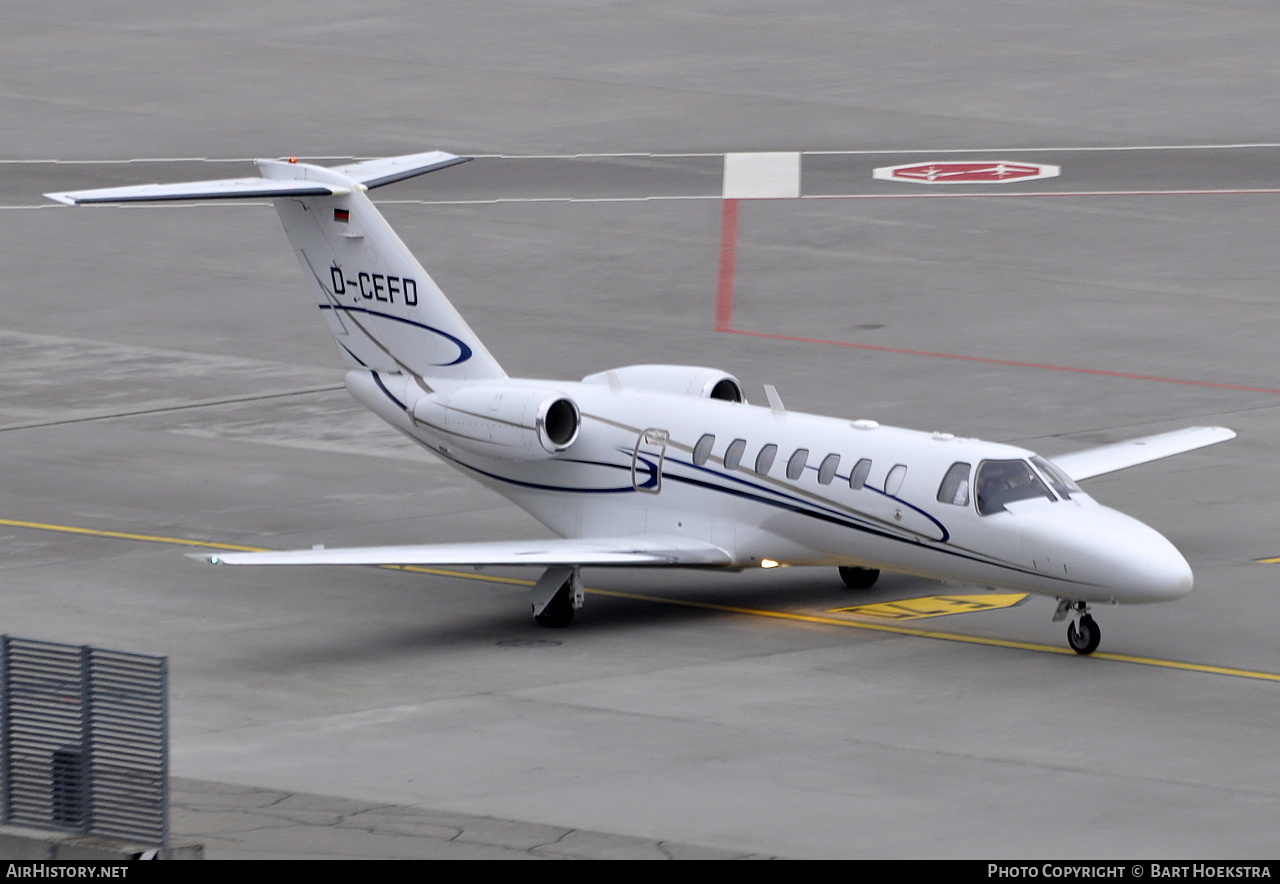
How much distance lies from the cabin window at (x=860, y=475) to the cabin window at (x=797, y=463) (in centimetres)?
69

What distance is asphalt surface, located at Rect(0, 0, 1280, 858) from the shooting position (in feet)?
73.6

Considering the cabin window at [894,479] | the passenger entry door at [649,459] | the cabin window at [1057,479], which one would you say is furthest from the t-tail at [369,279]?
the cabin window at [1057,479]

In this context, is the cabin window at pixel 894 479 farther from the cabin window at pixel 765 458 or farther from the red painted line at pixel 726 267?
the red painted line at pixel 726 267

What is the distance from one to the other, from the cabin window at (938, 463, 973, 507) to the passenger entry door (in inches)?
154

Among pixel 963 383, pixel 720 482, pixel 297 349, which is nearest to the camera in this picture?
pixel 720 482

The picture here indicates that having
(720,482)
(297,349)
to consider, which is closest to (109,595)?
(720,482)

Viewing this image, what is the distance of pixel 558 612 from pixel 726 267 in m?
21.5

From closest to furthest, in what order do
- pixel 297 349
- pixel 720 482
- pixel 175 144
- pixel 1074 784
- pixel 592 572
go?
pixel 1074 784, pixel 720 482, pixel 592 572, pixel 297 349, pixel 175 144

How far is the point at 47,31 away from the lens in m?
73.4

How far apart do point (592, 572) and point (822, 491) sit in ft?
14.0

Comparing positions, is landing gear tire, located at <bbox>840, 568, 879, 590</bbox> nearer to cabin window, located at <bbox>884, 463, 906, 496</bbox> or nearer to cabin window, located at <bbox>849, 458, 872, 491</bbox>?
cabin window, located at <bbox>849, 458, 872, 491</bbox>

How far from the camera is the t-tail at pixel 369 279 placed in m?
31.8

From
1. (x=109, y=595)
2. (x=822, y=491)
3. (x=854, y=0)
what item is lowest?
(x=109, y=595)
